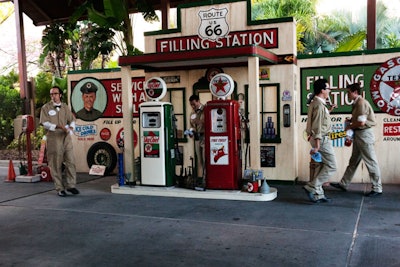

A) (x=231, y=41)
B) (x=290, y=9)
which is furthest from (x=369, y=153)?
(x=290, y=9)

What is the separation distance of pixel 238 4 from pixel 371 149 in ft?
12.1

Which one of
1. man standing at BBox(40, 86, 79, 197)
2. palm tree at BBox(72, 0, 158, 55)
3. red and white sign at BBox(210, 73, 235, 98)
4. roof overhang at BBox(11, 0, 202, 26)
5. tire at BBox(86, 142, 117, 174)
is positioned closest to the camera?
red and white sign at BBox(210, 73, 235, 98)

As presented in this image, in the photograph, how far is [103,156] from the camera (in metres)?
10.4

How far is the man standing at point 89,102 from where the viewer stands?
1046cm

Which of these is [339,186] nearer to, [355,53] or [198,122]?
[355,53]

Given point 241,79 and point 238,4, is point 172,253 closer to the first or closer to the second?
point 241,79

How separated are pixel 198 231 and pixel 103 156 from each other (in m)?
5.29

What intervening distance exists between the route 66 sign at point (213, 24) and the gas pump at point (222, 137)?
5.04 ft

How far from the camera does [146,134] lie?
8.07m

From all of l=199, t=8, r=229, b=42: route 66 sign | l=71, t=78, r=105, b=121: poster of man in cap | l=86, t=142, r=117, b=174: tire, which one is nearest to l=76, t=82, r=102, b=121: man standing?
l=71, t=78, r=105, b=121: poster of man in cap

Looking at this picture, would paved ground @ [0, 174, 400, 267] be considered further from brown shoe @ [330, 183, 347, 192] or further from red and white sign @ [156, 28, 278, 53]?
red and white sign @ [156, 28, 278, 53]

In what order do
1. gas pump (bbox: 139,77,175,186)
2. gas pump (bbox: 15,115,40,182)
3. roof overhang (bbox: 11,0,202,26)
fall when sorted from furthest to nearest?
roof overhang (bbox: 11,0,202,26) < gas pump (bbox: 15,115,40,182) < gas pump (bbox: 139,77,175,186)

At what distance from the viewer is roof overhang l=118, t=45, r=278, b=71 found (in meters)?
7.39

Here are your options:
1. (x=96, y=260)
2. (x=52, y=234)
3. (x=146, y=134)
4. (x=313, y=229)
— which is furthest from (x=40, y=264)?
(x=146, y=134)
